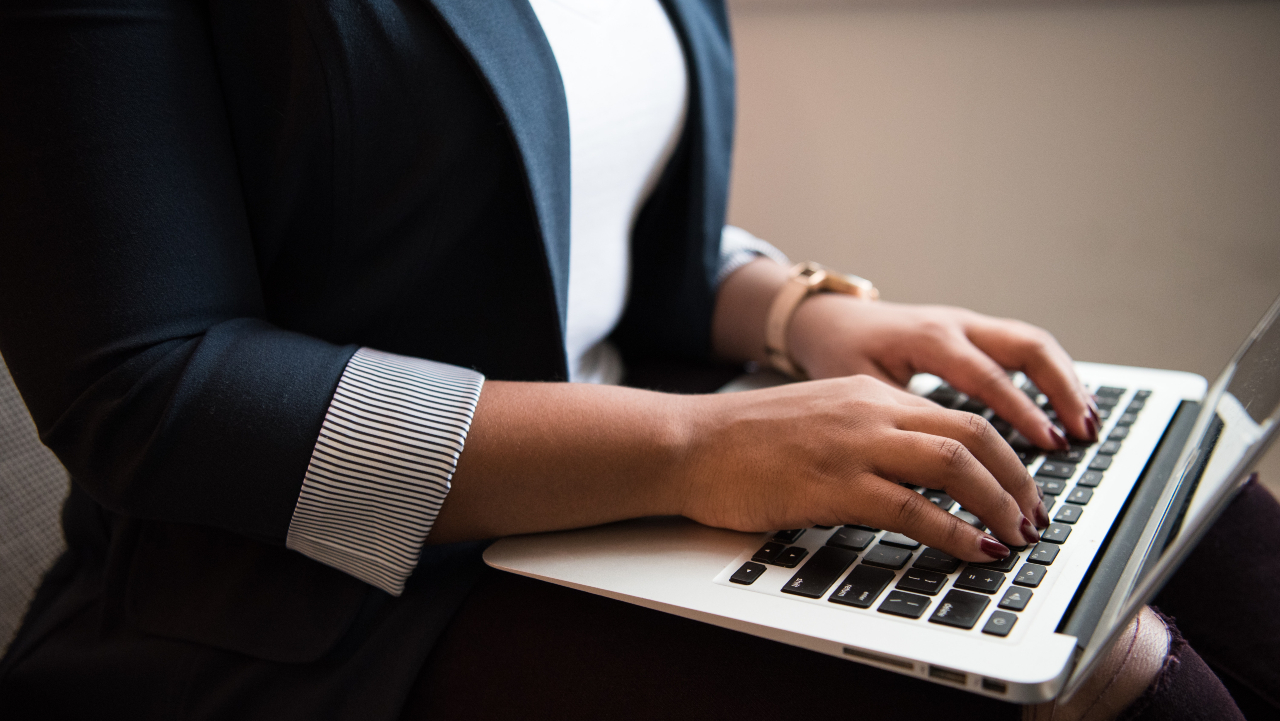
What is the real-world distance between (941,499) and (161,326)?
0.45m

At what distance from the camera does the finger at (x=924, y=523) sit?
15.9 inches

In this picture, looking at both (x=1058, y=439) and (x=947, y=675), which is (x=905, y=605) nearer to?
(x=947, y=675)

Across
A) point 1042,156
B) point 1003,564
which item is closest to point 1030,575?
point 1003,564

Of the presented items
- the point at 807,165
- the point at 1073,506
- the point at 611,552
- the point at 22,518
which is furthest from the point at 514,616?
the point at 807,165

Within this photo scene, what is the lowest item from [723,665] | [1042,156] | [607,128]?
[723,665]

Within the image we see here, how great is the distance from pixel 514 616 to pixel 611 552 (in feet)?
0.27

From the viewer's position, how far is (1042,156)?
117 centimetres

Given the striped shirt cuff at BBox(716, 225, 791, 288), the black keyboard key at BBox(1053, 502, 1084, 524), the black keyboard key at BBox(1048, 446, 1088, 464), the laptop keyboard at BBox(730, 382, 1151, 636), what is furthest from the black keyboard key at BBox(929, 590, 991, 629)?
the striped shirt cuff at BBox(716, 225, 791, 288)

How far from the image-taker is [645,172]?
720mm

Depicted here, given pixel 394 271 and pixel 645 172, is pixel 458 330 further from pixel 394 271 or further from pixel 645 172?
pixel 645 172

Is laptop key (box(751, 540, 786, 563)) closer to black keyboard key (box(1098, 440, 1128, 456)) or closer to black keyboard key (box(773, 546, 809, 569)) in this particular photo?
black keyboard key (box(773, 546, 809, 569))

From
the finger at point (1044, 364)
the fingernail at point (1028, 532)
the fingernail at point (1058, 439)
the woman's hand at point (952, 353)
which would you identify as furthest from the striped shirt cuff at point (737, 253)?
the fingernail at point (1028, 532)

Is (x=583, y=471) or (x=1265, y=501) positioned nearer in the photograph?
(x=583, y=471)

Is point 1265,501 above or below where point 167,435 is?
below
